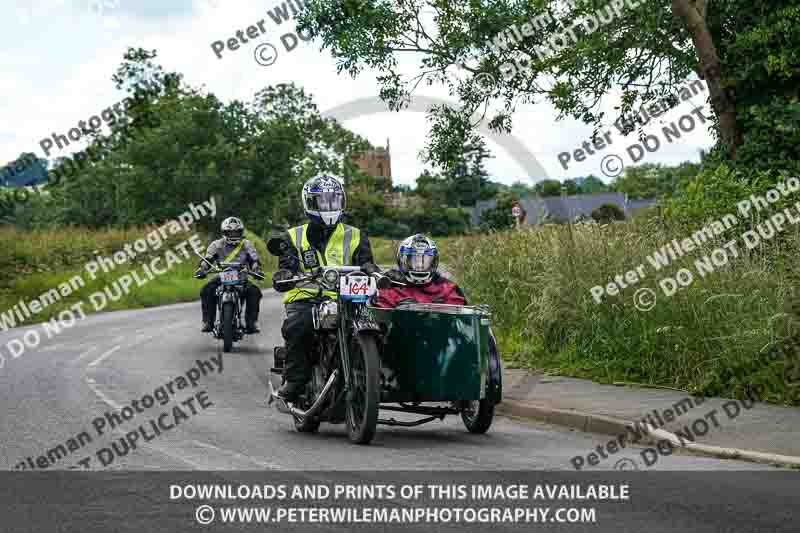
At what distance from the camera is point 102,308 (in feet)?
109

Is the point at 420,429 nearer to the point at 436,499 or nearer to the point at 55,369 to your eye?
the point at 436,499

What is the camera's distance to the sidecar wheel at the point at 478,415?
32.8 feet

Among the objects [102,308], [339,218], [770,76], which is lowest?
[102,308]

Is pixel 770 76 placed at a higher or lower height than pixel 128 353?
higher

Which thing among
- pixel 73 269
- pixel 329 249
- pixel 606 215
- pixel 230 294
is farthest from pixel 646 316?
pixel 73 269

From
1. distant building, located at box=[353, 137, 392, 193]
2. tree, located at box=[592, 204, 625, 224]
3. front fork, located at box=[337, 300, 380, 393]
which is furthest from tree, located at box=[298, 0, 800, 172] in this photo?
distant building, located at box=[353, 137, 392, 193]

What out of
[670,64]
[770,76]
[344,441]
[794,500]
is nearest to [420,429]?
[344,441]

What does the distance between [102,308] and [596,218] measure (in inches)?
803

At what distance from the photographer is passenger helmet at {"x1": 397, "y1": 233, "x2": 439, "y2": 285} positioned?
10.2 m

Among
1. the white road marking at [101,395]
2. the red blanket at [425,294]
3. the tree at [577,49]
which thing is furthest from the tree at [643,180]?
the red blanket at [425,294]

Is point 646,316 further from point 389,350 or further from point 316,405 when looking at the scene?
point 316,405

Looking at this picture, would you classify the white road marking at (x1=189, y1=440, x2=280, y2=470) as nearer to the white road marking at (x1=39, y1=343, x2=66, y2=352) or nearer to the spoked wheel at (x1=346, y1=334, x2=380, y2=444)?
the spoked wheel at (x1=346, y1=334, x2=380, y2=444)

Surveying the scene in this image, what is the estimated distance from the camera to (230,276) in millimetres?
18328

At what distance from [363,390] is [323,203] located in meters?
1.83
